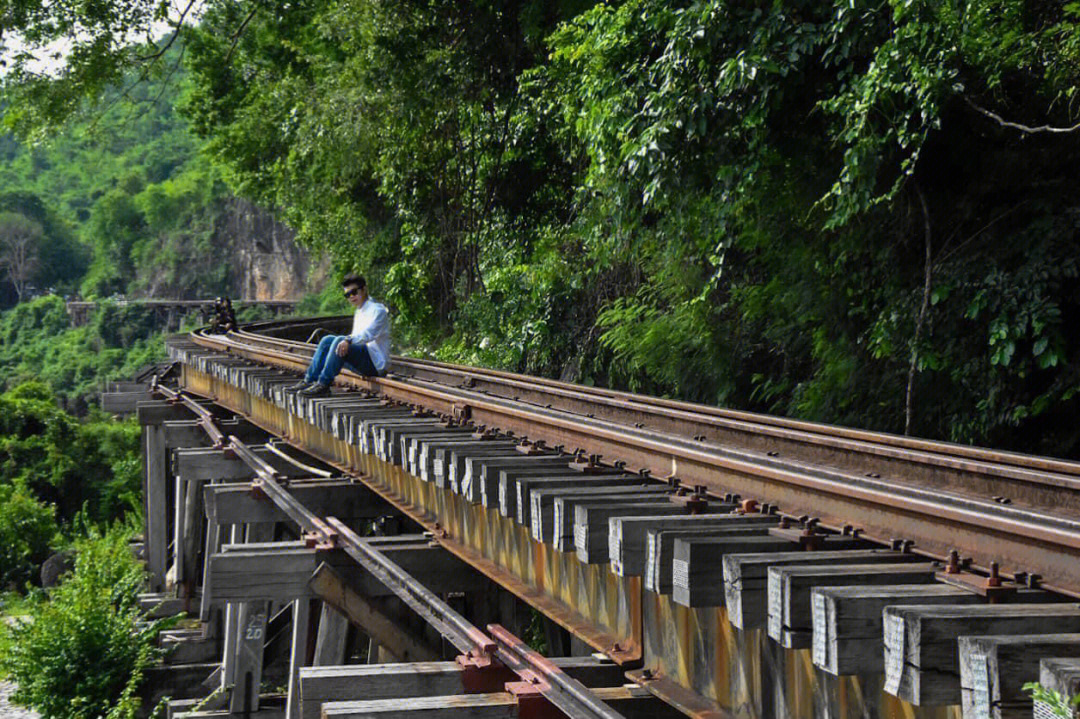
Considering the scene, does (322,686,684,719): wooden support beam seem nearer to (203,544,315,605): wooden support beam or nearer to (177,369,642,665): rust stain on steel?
(177,369,642,665): rust stain on steel

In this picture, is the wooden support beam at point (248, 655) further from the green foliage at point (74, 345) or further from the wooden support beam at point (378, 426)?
the green foliage at point (74, 345)

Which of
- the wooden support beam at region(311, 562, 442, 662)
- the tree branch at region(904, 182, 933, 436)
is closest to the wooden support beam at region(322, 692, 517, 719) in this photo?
the wooden support beam at region(311, 562, 442, 662)

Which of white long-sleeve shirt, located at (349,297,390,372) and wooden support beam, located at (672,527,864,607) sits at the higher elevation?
white long-sleeve shirt, located at (349,297,390,372)

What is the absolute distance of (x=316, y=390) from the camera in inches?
337

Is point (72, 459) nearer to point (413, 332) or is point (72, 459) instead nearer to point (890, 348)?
point (413, 332)

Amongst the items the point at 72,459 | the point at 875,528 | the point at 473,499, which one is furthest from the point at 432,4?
the point at 72,459

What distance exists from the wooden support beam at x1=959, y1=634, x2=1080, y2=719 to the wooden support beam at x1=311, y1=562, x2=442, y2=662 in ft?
13.2

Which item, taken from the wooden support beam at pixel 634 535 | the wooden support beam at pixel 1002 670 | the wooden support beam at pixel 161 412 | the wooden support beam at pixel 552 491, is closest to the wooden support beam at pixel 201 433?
the wooden support beam at pixel 161 412

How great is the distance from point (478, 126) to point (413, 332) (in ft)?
15.0

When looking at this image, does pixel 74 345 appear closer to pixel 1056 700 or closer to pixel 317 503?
pixel 317 503

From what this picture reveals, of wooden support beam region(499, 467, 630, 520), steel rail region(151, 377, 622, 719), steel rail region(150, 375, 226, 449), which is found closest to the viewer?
steel rail region(151, 377, 622, 719)

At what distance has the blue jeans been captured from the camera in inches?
340

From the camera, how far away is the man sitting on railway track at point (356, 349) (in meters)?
8.64

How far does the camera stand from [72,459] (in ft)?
126
